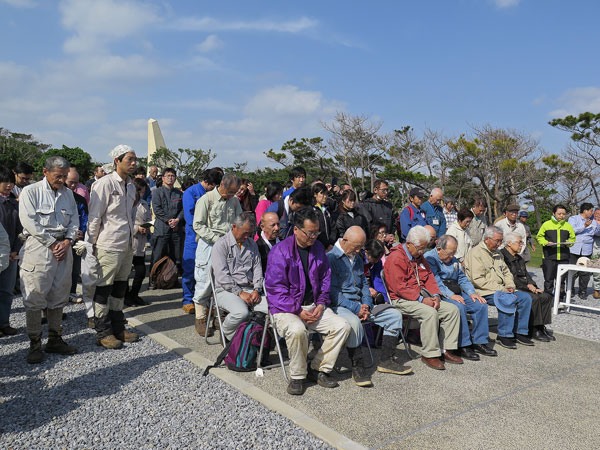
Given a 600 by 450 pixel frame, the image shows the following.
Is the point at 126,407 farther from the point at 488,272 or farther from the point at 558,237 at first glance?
the point at 558,237

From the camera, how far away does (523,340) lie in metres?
5.54

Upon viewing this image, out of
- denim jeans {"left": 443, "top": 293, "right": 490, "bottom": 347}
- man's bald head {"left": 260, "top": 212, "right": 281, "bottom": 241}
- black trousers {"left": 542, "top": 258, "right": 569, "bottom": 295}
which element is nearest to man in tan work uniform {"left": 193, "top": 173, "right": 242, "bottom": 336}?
man's bald head {"left": 260, "top": 212, "right": 281, "bottom": 241}

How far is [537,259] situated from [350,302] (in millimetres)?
13138

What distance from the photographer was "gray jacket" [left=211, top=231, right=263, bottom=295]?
491 cm

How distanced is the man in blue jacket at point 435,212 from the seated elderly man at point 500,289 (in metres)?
1.69

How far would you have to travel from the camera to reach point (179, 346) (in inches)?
199

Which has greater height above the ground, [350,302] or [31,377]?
[350,302]

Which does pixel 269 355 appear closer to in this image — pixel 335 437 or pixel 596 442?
pixel 335 437

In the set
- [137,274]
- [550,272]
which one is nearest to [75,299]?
[137,274]

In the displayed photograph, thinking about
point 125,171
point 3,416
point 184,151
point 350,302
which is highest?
point 184,151

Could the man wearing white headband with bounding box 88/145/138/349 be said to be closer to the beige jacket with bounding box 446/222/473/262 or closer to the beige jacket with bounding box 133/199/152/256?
the beige jacket with bounding box 133/199/152/256

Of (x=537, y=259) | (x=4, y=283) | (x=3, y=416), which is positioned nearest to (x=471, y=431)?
(x=3, y=416)

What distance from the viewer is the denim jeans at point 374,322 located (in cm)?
421

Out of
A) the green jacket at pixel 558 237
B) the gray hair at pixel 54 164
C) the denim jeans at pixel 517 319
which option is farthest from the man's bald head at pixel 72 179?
the green jacket at pixel 558 237
